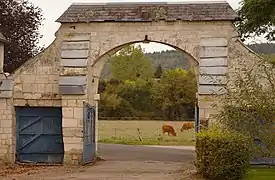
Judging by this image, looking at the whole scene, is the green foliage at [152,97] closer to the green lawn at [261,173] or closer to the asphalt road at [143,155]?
the asphalt road at [143,155]

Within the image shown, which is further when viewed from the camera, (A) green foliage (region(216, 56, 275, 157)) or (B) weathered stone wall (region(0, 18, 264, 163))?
(B) weathered stone wall (region(0, 18, 264, 163))

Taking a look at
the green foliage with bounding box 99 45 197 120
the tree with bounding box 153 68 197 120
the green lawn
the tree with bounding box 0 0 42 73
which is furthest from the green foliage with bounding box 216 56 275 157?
the tree with bounding box 153 68 197 120

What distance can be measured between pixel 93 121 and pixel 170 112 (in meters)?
37.0

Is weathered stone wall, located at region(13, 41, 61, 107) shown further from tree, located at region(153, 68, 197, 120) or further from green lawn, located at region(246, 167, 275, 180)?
tree, located at region(153, 68, 197, 120)

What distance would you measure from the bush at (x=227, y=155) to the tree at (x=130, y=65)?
182 feet

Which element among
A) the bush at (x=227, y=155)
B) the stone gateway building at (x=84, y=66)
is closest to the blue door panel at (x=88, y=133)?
the stone gateway building at (x=84, y=66)

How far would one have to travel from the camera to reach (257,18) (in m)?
21.6

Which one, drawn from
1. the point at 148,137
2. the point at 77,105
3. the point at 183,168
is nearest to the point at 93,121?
the point at 77,105

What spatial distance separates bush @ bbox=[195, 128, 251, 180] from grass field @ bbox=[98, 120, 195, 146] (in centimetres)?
1888

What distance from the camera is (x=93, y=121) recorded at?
21.7 m

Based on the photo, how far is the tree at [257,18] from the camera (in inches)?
827

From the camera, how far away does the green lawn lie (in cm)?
1648

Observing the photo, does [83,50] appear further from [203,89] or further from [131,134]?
[131,134]

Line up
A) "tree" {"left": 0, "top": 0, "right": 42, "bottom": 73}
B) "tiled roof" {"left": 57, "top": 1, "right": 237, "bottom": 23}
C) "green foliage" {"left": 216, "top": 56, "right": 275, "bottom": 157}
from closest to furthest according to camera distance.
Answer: "green foliage" {"left": 216, "top": 56, "right": 275, "bottom": 157} < "tiled roof" {"left": 57, "top": 1, "right": 237, "bottom": 23} < "tree" {"left": 0, "top": 0, "right": 42, "bottom": 73}
